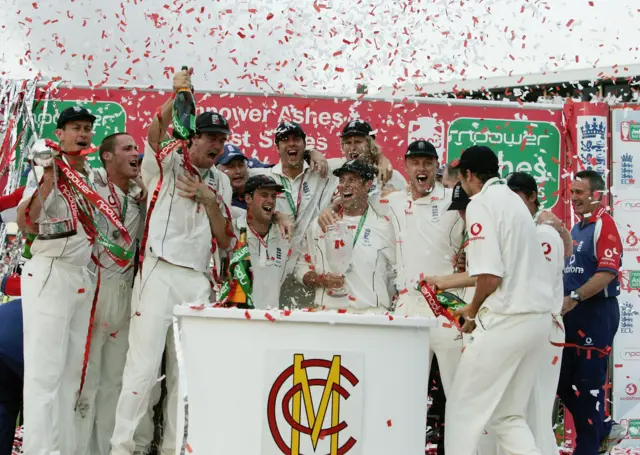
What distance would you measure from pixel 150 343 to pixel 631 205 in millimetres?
4575

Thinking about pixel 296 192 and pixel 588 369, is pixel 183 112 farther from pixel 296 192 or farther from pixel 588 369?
pixel 588 369

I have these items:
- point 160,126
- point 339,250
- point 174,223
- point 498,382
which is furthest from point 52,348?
point 498,382

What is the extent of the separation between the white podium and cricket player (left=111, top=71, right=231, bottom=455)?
1200 mm

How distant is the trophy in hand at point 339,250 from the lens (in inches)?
216

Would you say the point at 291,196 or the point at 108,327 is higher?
the point at 291,196

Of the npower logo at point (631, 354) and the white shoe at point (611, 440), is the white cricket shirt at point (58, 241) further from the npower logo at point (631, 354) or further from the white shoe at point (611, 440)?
the npower logo at point (631, 354)

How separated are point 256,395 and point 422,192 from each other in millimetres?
2441

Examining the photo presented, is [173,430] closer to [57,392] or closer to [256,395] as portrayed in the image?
[57,392]

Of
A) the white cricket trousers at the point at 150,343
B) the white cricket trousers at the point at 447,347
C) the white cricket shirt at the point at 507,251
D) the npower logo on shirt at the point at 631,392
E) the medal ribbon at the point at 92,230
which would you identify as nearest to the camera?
the white cricket shirt at the point at 507,251

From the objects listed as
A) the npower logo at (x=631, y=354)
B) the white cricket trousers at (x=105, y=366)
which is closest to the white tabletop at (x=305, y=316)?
the white cricket trousers at (x=105, y=366)

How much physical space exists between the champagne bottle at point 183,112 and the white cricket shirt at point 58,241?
89 centimetres

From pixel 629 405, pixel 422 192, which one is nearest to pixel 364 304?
pixel 422 192

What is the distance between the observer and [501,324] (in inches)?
184

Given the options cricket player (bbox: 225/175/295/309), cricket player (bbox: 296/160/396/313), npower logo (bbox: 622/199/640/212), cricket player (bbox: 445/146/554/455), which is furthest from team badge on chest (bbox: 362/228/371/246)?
npower logo (bbox: 622/199/640/212)
